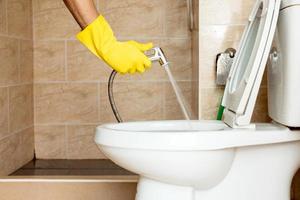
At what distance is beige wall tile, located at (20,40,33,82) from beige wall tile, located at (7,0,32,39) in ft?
0.15

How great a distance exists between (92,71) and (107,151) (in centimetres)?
130

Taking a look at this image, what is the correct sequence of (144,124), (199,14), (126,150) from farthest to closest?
(199,14)
(144,124)
(126,150)

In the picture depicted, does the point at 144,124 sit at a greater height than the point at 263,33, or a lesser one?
lesser

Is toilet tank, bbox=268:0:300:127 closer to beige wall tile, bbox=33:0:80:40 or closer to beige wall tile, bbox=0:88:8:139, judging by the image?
beige wall tile, bbox=0:88:8:139

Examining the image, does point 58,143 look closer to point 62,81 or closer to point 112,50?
point 62,81

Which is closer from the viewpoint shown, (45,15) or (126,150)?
(126,150)

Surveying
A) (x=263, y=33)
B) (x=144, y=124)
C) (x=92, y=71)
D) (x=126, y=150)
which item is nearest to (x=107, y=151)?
(x=126, y=150)

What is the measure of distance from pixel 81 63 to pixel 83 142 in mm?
443

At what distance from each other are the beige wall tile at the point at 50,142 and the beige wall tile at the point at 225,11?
1.17 meters

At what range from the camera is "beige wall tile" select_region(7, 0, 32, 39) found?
2.14m

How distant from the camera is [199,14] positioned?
1.68 m

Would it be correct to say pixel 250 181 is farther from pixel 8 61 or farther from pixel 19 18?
pixel 19 18

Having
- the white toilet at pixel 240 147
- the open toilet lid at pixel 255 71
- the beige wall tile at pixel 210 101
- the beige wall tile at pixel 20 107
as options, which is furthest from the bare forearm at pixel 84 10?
the beige wall tile at pixel 20 107

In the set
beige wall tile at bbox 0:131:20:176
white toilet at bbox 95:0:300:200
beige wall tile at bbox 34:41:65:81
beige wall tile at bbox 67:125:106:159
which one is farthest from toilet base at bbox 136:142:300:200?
beige wall tile at bbox 34:41:65:81
